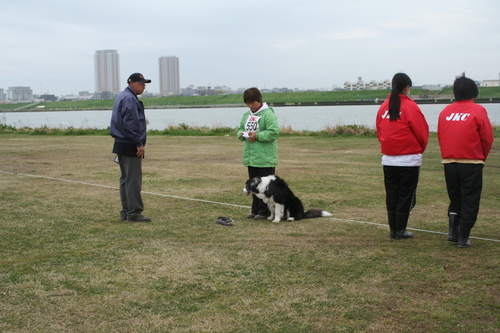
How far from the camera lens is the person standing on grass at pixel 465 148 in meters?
5.93

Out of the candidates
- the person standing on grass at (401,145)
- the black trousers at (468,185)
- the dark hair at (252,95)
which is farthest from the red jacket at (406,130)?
the dark hair at (252,95)

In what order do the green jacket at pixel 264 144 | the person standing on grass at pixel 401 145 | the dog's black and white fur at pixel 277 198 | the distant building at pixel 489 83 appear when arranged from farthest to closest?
the distant building at pixel 489 83 < the green jacket at pixel 264 144 < the dog's black and white fur at pixel 277 198 < the person standing on grass at pixel 401 145

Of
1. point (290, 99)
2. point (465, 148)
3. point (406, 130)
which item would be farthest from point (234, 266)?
Answer: point (290, 99)

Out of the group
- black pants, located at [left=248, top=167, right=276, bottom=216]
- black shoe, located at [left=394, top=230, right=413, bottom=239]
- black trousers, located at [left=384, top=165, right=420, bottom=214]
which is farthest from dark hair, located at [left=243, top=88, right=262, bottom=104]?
black shoe, located at [left=394, top=230, right=413, bottom=239]

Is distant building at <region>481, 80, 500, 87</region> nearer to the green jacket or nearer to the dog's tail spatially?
the dog's tail

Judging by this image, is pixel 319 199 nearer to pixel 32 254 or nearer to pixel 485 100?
pixel 32 254

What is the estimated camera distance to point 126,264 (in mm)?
5469

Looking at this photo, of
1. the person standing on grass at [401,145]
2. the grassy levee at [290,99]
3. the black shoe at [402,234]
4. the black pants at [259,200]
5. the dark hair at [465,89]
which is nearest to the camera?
the dark hair at [465,89]

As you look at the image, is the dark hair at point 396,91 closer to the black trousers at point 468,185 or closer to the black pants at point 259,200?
the black trousers at point 468,185

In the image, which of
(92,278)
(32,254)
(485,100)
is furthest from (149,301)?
(485,100)

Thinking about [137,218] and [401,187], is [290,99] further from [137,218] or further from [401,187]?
[401,187]

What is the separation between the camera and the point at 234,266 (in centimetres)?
538

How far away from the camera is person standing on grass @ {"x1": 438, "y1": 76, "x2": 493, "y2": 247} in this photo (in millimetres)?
5930

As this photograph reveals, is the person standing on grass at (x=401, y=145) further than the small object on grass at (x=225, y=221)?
No
